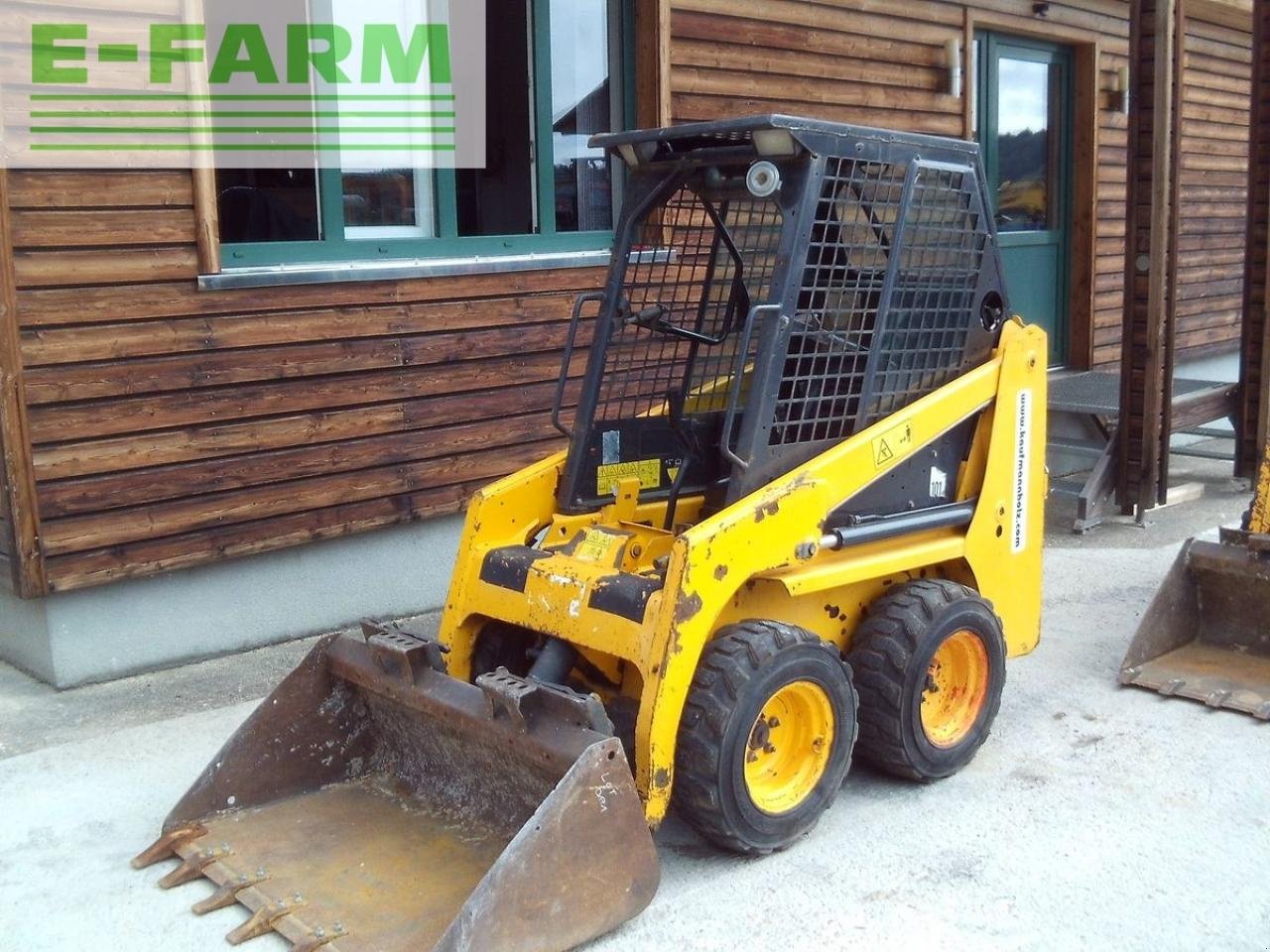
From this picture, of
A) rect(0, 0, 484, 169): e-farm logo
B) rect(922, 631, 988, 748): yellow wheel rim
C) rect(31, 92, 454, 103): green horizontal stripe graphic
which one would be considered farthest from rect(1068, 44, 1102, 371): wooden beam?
rect(922, 631, 988, 748): yellow wheel rim

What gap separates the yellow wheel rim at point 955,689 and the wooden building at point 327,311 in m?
2.63

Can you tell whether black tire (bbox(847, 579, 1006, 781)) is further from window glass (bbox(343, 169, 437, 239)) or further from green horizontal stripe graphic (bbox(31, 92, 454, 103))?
green horizontal stripe graphic (bbox(31, 92, 454, 103))

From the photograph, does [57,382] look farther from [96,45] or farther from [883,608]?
[883,608]

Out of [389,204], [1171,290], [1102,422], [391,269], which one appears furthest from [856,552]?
[1102,422]

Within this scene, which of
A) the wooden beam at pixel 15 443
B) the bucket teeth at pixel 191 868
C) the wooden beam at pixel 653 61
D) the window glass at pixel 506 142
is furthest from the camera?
the wooden beam at pixel 653 61

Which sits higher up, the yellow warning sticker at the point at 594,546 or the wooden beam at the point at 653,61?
the wooden beam at the point at 653,61

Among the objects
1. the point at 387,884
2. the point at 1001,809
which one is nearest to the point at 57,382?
the point at 387,884

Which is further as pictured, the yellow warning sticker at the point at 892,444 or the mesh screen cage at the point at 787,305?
the yellow warning sticker at the point at 892,444

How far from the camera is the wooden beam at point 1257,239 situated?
7891 millimetres

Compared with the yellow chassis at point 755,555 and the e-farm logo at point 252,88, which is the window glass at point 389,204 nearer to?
the e-farm logo at point 252,88

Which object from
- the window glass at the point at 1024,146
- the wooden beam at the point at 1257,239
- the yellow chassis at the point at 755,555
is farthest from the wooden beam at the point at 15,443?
the window glass at the point at 1024,146

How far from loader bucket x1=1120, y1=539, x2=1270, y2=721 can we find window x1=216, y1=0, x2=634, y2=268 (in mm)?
3146

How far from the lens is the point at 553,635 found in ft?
12.4

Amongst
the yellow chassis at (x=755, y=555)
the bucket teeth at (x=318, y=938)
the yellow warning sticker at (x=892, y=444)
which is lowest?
the bucket teeth at (x=318, y=938)
